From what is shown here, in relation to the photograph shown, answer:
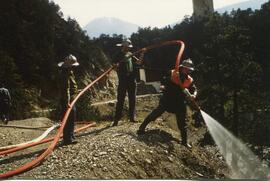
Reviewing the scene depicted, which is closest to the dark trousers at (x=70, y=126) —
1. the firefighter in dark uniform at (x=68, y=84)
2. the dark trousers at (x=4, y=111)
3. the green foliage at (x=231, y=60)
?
the firefighter in dark uniform at (x=68, y=84)

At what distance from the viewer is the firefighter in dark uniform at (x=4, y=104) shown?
44.5ft

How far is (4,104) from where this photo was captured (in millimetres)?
13836

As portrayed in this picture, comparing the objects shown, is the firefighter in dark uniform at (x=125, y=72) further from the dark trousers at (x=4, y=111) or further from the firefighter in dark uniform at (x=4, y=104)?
the dark trousers at (x=4, y=111)

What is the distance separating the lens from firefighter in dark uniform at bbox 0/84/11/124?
13.6 meters

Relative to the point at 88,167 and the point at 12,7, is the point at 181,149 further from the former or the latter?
the point at 12,7

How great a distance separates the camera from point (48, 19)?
16047mm

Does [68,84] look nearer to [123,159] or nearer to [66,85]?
[66,85]

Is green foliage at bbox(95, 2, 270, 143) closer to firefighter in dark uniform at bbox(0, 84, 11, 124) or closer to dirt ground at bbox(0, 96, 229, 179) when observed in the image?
firefighter in dark uniform at bbox(0, 84, 11, 124)

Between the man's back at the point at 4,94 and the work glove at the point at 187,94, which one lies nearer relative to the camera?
the work glove at the point at 187,94

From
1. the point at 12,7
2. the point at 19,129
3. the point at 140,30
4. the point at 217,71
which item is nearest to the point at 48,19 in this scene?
the point at 12,7

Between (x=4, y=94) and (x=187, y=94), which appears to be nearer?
(x=187, y=94)

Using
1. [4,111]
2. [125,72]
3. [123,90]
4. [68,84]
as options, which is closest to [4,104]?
[4,111]

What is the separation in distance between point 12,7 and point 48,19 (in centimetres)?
183

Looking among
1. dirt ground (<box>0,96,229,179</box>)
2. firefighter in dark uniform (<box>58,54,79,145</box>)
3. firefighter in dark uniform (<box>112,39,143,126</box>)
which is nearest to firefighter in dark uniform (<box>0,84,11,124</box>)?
dirt ground (<box>0,96,229,179</box>)
